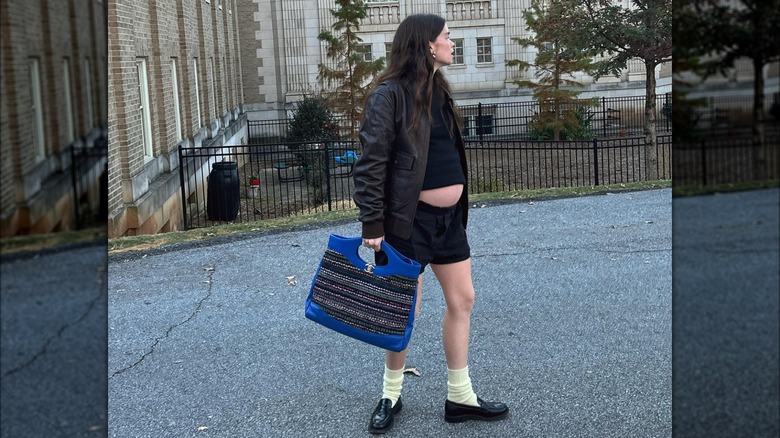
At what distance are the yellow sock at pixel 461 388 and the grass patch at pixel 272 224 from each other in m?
5.61

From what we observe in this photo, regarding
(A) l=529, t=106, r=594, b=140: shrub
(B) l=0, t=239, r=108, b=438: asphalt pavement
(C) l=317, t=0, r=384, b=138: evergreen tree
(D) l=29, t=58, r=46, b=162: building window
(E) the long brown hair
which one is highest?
(C) l=317, t=0, r=384, b=138: evergreen tree

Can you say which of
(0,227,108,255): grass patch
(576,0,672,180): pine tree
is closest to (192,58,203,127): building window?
(576,0,672,180): pine tree

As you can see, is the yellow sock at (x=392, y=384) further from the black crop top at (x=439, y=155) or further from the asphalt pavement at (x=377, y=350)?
the black crop top at (x=439, y=155)

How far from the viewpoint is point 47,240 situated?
5.10ft

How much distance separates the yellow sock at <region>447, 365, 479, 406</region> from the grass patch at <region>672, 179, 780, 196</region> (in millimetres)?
2447

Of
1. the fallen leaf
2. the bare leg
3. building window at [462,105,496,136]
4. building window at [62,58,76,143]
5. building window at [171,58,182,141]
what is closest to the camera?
building window at [62,58,76,143]

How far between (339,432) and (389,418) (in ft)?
0.79

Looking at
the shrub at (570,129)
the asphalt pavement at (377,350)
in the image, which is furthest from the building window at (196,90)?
the asphalt pavement at (377,350)

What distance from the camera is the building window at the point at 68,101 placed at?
1.61m

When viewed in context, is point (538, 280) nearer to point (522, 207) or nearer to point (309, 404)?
point (309, 404)

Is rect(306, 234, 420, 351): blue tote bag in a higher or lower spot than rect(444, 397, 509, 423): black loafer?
higher

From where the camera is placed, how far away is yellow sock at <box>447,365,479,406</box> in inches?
157

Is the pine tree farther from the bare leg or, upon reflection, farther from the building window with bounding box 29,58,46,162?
the building window with bounding box 29,58,46,162

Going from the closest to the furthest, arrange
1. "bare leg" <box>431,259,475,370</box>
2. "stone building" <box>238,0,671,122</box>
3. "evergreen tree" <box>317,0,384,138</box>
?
"bare leg" <box>431,259,475,370</box>
"evergreen tree" <box>317,0,384,138</box>
"stone building" <box>238,0,671,122</box>
